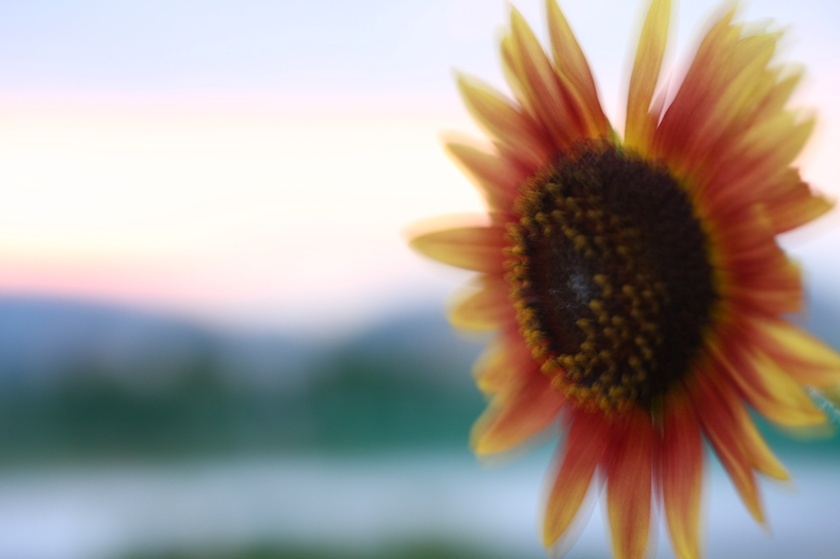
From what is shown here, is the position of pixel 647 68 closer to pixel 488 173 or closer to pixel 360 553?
pixel 488 173

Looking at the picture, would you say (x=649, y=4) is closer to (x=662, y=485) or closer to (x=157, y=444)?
(x=662, y=485)

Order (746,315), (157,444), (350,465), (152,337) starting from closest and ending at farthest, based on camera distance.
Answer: (746,315) < (152,337) < (157,444) < (350,465)

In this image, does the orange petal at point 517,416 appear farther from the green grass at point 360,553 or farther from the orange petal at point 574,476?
the green grass at point 360,553

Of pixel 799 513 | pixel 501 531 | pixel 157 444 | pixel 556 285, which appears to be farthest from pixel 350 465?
pixel 556 285

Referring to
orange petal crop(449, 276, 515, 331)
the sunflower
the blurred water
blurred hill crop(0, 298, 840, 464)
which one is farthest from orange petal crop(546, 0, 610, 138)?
the blurred water

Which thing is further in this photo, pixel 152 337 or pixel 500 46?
pixel 152 337

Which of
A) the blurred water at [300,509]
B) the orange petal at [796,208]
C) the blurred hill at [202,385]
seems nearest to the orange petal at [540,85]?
the orange petal at [796,208]
